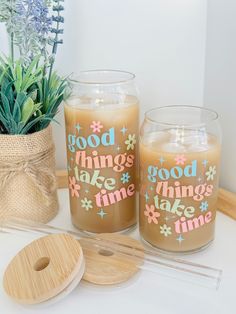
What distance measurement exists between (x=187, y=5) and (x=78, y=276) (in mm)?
467

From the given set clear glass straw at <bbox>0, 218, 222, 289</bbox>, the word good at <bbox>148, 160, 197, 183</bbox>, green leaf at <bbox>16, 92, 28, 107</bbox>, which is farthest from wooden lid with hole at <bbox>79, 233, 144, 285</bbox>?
green leaf at <bbox>16, 92, 28, 107</bbox>

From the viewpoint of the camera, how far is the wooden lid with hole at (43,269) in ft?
1.54

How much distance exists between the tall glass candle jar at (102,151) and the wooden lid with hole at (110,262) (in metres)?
0.05

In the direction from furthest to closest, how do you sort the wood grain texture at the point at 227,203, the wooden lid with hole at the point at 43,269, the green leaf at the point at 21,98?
the wood grain texture at the point at 227,203
the green leaf at the point at 21,98
the wooden lid with hole at the point at 43,269

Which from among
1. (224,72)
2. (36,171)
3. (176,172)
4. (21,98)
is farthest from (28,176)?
(224,72)

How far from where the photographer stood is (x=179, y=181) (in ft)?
1.74

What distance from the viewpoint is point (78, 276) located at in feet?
1.62

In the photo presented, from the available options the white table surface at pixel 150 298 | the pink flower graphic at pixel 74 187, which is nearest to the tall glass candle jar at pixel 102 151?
the pink flower graphic at pixel 74 187

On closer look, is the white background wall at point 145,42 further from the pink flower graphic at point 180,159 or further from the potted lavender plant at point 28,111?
the pink flower graphic at point 180,159

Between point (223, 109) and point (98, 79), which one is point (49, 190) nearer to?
point (98, 79)

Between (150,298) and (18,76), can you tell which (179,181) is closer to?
(150,298)

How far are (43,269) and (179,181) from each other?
7.7 inches

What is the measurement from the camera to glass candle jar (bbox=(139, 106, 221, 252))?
0.53m

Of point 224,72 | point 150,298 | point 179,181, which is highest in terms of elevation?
point 224,72
